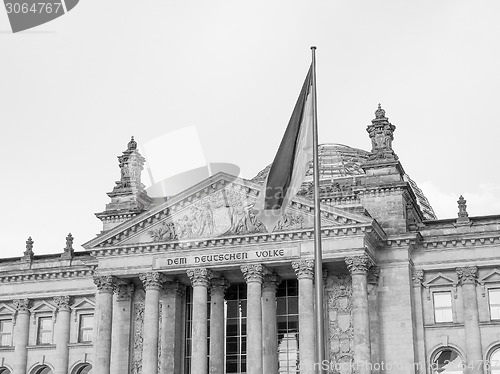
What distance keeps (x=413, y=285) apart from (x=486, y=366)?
5781 mm

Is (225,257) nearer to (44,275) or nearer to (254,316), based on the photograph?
(254,316)

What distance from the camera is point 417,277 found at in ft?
151

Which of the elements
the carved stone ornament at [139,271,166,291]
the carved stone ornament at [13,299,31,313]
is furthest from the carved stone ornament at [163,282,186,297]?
the carved stone ornament at [13,299,31,313]

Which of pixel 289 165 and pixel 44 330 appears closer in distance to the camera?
pixel 289 165

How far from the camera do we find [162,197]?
178ft

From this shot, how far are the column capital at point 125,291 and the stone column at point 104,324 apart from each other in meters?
1.39

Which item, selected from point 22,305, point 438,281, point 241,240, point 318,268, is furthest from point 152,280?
point 318,268

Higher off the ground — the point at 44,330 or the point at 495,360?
the point at 44,330

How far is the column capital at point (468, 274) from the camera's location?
44.9 m

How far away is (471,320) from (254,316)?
1176 centimetres

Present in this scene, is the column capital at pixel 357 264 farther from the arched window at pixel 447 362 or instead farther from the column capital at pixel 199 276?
the column capital at pixel 199 276

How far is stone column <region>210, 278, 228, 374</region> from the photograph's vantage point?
44625 millimetres

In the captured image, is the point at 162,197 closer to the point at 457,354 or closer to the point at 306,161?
the point at 457,354

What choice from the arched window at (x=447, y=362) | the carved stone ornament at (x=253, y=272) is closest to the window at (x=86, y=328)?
the carved stone ornament at (x=253, y=272)
